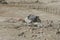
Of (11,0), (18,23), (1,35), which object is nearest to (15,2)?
(11,0)

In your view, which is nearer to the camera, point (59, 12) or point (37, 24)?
point (37, 24)

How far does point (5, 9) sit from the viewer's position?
409 inches

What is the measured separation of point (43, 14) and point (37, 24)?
1.92m

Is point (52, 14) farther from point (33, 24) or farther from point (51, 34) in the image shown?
point (51, 34)

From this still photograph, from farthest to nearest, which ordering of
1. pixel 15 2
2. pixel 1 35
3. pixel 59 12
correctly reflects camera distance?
pixel 15 2
pixel 59 12
pixel 1 35

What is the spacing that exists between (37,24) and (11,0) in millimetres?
5489

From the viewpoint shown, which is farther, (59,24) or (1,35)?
(59,24)

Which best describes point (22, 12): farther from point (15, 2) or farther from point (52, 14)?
point (15, 2)

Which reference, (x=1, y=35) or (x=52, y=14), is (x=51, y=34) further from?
(x=52, y=14)

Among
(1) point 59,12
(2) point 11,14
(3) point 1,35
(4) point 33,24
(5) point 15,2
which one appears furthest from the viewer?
(5) point 15,2

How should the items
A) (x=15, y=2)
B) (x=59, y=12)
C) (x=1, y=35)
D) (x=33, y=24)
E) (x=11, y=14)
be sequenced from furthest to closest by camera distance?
(x=15, y=2) < (x=59, y=12) < (x=11, y=14) < (x=33, y=24) < (x=1, y=35)

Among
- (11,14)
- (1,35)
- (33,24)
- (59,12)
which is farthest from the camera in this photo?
(59,12)

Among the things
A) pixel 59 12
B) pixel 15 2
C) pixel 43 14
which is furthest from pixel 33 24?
pixel 15 2

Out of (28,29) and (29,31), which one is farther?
(28,29)
